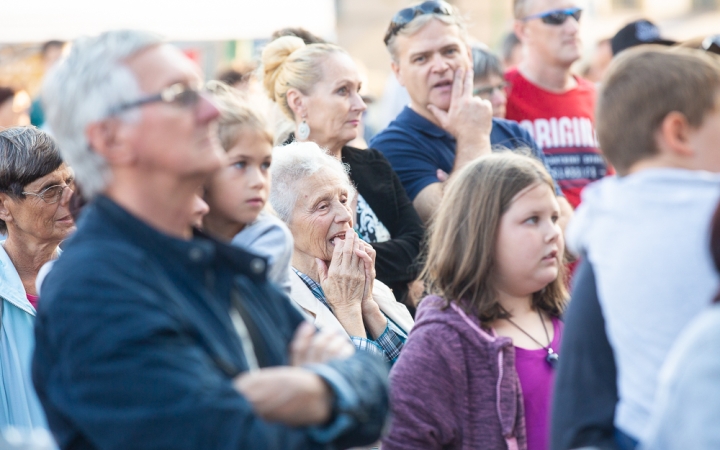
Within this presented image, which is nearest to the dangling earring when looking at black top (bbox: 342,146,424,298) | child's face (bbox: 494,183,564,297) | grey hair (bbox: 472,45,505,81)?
black top (bbox: 342,146,424,298)

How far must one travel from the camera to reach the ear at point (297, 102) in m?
4.24

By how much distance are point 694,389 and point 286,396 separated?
0.75m

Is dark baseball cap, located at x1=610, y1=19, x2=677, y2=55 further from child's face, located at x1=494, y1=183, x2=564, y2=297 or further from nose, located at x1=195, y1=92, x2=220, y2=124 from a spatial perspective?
nose, located at x1=195, y1=92, x2=220, y2=124

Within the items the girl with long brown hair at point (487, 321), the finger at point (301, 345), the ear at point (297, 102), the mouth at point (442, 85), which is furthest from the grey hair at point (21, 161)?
the mouth at point (442, 85)

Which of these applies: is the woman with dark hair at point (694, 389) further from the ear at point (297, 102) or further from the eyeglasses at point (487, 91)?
the eyeglasses at point (487, 91)

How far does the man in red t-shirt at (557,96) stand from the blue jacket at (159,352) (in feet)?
10.4

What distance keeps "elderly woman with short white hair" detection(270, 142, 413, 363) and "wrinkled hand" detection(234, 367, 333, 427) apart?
61.8 inches

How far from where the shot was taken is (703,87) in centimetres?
194

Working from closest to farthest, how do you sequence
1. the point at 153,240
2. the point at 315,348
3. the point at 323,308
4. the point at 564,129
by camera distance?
the point at 153,240
the point at 315,348
the point at 323,308
the point at 564,129

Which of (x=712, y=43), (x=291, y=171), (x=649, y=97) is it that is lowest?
(x=291, y=171)

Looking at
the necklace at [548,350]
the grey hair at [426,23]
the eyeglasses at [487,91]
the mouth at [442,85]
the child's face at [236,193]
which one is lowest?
the necklace at [548,350]

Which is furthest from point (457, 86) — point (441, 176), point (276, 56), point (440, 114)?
point (276, 56)

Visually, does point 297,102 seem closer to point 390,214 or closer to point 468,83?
point 390,214

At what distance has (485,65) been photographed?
16.6ft
